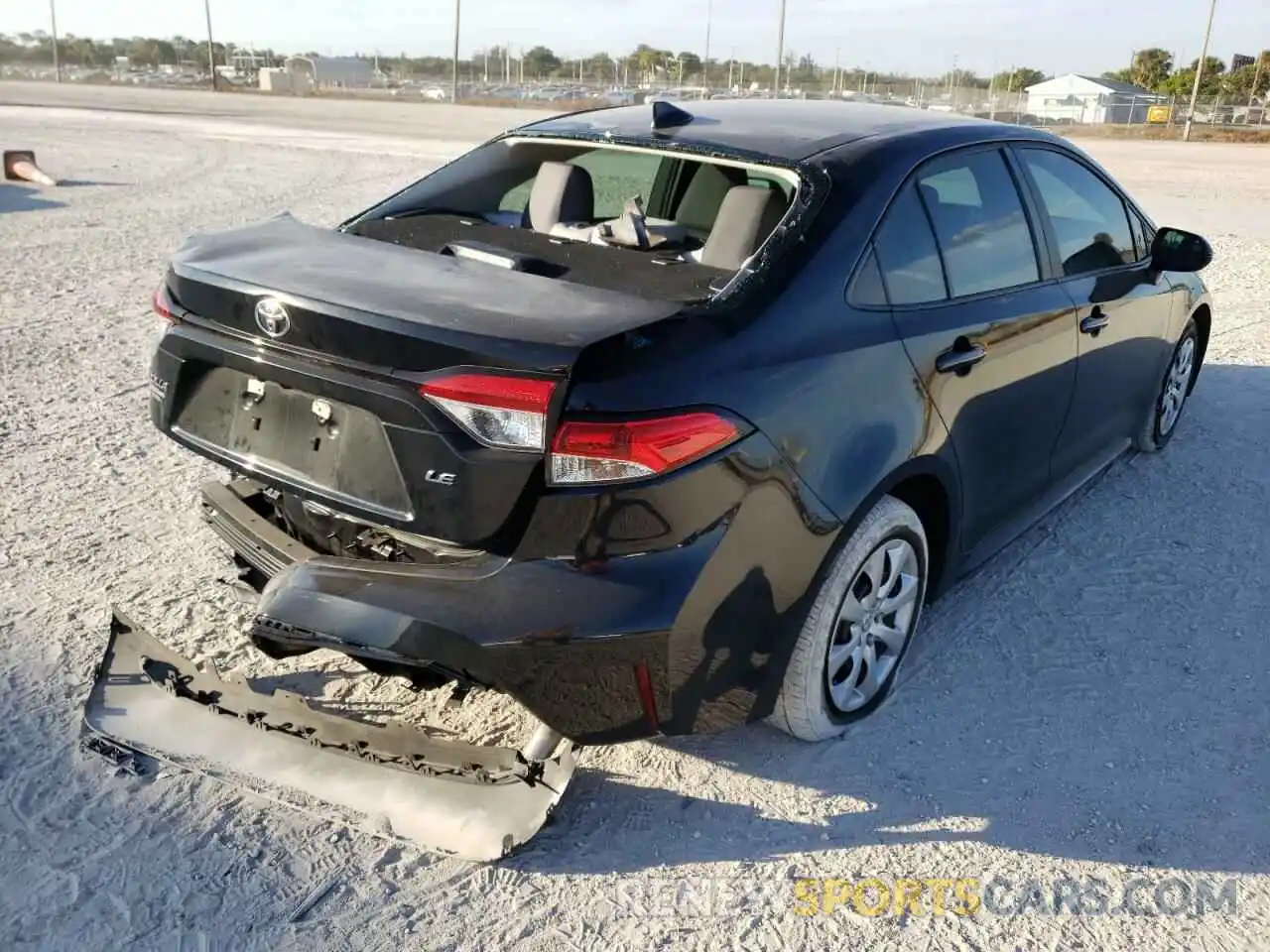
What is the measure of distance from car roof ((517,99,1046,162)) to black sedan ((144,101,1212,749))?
21mm

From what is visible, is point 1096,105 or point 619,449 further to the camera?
point 1096,105

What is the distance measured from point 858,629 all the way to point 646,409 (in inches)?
43.9

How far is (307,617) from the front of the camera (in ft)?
8.18

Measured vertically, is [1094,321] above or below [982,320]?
below

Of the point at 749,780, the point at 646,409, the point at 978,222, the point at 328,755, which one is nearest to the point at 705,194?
the point at 978,222

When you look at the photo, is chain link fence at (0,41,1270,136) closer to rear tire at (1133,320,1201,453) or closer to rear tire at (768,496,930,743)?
rear tire at (1133,320,1201,453)

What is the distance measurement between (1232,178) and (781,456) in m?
20.4

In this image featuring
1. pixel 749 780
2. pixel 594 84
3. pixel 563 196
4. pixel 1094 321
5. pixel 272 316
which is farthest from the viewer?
pixel 594 84

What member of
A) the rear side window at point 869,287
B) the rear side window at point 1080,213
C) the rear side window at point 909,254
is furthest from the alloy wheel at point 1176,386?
the rear side window at point 869,287

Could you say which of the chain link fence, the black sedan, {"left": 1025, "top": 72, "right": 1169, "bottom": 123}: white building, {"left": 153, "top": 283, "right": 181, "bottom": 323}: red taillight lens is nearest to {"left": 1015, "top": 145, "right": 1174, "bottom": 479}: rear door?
the black sedan

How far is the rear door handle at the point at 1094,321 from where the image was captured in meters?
3.94

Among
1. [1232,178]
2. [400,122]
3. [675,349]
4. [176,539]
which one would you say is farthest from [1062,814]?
[400,122]

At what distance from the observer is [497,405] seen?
92.1 inches

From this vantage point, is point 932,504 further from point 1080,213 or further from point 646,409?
point 1080,213
